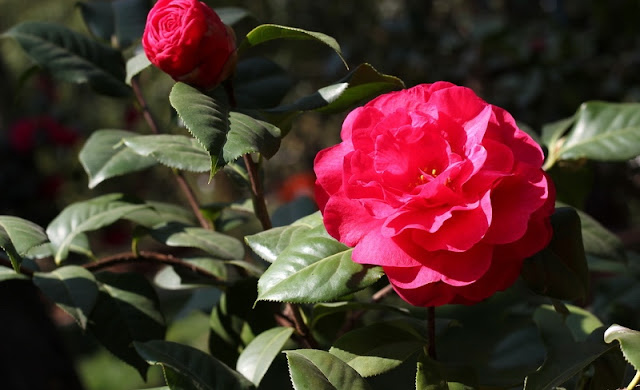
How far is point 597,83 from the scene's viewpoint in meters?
2.23

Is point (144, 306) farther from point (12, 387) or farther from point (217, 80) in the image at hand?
point (12, 387)

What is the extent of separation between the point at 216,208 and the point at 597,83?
Result: 171 cm

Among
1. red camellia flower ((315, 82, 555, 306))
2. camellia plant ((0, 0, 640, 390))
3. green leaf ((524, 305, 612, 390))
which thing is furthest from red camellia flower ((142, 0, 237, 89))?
green leaf ((524, 305, 612, 390))

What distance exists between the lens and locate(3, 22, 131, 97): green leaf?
843 millimetres

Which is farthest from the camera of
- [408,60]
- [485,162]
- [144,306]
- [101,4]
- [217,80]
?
[408,60]

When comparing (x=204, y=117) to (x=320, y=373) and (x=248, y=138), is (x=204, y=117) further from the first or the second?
(x=320, y=373)

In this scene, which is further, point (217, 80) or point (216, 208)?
point (216, 208)

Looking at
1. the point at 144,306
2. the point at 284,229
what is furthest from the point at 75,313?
the point at 284,229

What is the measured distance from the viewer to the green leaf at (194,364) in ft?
1.98

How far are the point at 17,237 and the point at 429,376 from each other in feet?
1.19

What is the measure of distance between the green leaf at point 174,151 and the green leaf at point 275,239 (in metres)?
0.08

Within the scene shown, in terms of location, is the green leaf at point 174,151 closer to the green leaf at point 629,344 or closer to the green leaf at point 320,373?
the green leaf at point 320,373

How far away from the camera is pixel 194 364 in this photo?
619mm

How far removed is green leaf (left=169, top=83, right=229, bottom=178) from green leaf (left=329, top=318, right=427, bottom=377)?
0.65 feet
